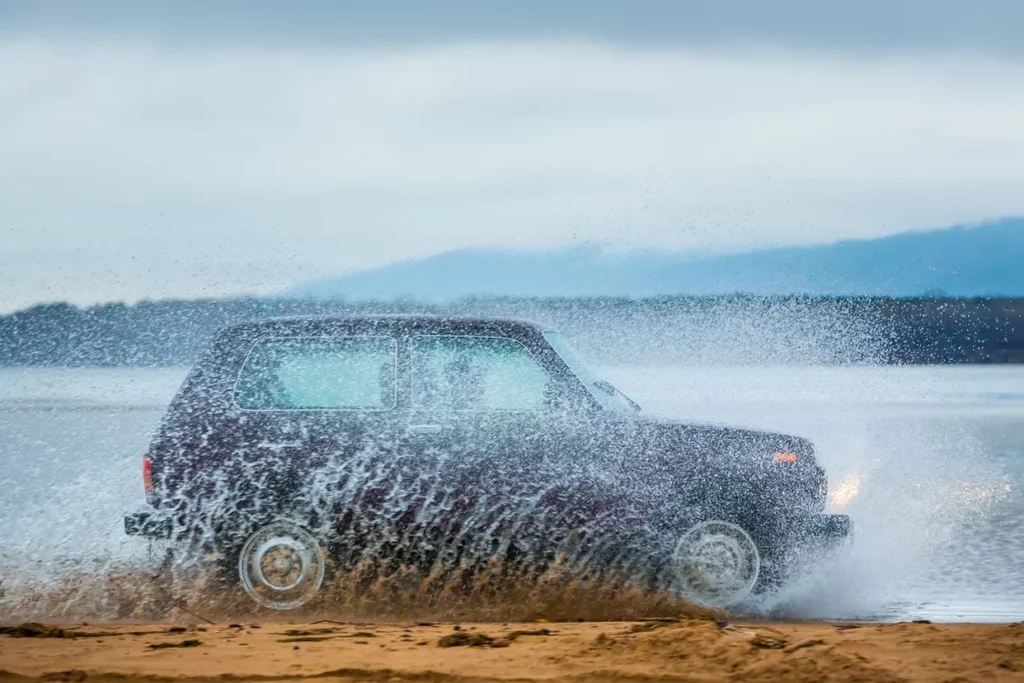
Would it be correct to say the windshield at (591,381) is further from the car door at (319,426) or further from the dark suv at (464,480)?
the car door at (319,426)

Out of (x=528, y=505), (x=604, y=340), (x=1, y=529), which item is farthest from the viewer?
(x=604, y=340)

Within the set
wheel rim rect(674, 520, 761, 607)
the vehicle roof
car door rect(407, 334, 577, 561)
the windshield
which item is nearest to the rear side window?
the vehicle roof

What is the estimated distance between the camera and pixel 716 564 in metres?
7.90

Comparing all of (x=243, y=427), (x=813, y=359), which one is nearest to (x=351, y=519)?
(x=243, y=427)

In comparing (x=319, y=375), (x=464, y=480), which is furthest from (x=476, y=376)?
(x=319, y=375)

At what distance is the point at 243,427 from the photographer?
812cm

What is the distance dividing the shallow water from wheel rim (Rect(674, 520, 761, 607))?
34 cm

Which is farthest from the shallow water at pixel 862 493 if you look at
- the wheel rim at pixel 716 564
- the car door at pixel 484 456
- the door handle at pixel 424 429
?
the door handle at pixel 424 429

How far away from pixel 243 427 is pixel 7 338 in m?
60.3

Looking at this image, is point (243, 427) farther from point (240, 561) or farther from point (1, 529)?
point (1, 529)

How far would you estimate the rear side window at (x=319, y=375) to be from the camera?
8.10 metres

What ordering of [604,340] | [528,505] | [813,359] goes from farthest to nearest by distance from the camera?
[813,359] → [604,340] → [528,505]

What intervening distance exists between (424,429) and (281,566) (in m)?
1.21

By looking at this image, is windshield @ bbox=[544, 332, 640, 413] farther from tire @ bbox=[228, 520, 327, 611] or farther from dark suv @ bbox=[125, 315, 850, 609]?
tire @ bbox=[228, 520, 327, 611]
